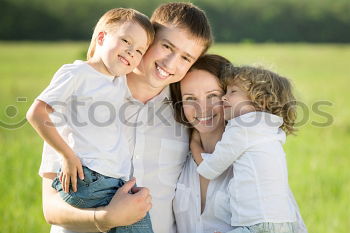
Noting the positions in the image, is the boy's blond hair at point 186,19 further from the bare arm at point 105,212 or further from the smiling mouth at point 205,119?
the bare arm at point 105,212

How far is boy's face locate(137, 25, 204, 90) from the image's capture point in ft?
9.25

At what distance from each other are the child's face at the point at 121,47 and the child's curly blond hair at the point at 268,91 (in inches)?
22.9

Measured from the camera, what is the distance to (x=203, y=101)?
291 centimetres

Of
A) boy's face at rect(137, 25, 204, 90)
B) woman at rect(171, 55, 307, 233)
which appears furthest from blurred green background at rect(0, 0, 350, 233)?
boy's face at rect(137, 25, 204, 90)

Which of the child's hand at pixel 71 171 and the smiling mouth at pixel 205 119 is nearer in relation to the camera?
the child's hand at pixel 71 171

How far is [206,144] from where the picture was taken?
2908mm

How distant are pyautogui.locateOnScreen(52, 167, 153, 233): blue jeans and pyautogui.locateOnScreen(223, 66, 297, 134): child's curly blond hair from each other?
88 centimetres

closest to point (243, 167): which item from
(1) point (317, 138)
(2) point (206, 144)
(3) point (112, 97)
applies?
(2) point (206, 144)

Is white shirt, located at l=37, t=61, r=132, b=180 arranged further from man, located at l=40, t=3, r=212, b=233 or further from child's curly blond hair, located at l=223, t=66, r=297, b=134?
child's curly blond hair, located at l=223, t=66, r=297, b=134

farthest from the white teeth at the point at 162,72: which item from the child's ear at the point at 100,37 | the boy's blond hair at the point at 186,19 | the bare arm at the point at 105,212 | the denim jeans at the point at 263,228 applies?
the denim jeans at the point at 263,228

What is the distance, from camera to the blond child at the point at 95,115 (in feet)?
7.52

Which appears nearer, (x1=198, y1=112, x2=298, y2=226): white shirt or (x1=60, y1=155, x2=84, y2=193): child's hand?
(x1=60, y1=155, x2=84, y2=193): child's hand

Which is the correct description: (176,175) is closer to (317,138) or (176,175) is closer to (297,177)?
(297,177)

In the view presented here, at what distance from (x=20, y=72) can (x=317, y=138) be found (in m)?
12.3
